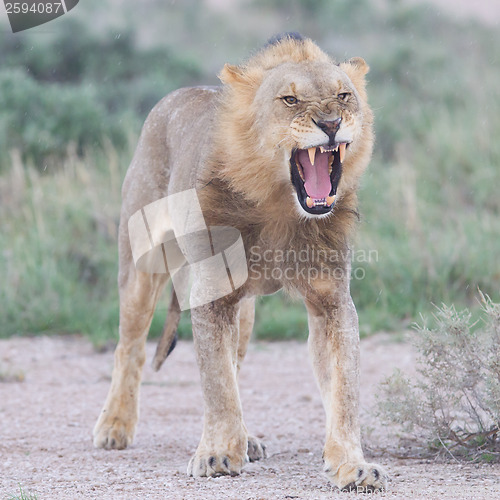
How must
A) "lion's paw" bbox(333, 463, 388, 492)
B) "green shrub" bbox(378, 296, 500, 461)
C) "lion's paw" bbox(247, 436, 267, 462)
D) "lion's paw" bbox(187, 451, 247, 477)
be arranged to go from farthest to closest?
"lion's paw" bbox(247, 436, 267, 462) < "green shrub" bbox(378, 296, 500, 461) < "lion's paw" bbox(187, 451, 247, 477) < "lion's paw" bbox(333, 463, 388, 492)

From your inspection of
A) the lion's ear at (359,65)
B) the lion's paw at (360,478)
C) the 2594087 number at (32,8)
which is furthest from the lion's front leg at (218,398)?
the 2594087 number at (32,8)

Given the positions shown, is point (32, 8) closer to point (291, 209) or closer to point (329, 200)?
point (291, 209)

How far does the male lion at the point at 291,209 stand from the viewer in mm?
4121

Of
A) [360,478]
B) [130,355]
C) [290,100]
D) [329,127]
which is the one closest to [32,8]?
[130,355]

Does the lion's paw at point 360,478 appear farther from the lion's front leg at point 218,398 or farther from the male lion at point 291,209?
the lion's front leg at point 218,398

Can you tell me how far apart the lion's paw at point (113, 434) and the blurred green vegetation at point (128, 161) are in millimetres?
2431

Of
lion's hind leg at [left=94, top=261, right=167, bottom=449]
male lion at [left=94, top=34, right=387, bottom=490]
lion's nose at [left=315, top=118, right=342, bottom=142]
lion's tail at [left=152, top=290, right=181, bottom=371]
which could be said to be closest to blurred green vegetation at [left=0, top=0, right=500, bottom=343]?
lion's tail at [left=152, top=290, right=181, bottom=371]

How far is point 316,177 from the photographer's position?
13.8 feet

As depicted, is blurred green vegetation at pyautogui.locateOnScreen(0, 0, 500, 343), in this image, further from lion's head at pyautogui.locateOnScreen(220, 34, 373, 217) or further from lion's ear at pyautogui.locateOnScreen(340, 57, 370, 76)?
lion's head at pyautogui.locateOnScreen(220, 34, 373, 217)

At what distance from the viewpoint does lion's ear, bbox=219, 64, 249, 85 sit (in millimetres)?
4446

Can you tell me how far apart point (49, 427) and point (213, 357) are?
6.10 feet

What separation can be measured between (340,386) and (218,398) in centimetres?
56

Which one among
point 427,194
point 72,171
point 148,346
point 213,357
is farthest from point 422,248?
point 213,357

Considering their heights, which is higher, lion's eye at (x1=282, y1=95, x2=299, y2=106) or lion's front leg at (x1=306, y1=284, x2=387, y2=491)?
lion's eye at (x1=282, y1=95, x2=299, y2=106)
